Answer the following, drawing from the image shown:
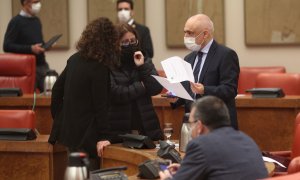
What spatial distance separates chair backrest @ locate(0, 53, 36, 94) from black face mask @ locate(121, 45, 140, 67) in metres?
2.94

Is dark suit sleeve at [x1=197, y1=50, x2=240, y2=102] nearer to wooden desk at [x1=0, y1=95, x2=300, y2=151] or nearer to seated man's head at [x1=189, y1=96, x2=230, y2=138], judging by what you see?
seated man's head at [x1=189, y1=96, x2=230, y2=138]

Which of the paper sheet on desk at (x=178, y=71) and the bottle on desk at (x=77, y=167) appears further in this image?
the paper sheet on desk at (x=178, y=71)

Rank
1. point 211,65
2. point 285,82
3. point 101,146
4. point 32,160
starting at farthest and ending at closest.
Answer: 1. point 285,82
2. point 32,160
3. point 101,146
4. point 211,65

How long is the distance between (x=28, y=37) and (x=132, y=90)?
3.96 metres

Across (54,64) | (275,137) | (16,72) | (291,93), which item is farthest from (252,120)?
(54,64)

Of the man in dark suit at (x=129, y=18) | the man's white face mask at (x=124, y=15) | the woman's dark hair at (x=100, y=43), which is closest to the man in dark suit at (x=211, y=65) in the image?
the woman's dark hair at (x=100, y=43)

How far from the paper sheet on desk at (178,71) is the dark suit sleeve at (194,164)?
143 centimetres

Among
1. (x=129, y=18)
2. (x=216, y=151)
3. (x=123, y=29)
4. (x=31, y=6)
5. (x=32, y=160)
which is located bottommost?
(x=32, y=160)

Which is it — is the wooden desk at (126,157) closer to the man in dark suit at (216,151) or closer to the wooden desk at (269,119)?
the man in dark suit at (216,151)

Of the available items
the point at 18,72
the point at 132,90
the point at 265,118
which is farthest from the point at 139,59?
the point at 18,72

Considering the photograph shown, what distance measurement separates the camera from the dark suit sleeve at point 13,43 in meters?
8.69

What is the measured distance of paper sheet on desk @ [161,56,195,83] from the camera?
4746 millimetres

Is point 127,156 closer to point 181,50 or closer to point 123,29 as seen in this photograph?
point 123,29

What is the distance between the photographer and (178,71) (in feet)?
15.8
